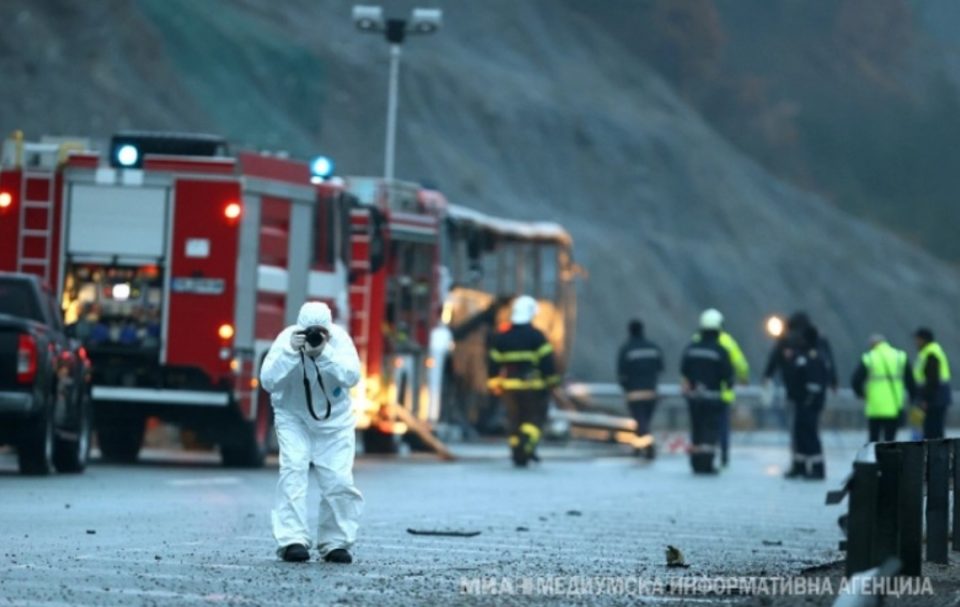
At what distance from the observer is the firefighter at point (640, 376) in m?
30.6

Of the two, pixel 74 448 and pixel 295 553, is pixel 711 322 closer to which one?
pixel 74 448

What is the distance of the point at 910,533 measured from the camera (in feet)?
35.7

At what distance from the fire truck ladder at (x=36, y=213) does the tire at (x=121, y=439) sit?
7.13ft

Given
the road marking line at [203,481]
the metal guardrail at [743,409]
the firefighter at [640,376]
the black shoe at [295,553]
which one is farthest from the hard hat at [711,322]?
the black shoe at [295,553]

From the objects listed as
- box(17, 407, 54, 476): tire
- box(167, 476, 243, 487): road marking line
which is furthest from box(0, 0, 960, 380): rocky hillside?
box(17, 407, 54, 476): tire

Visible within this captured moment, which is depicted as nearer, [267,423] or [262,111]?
[267,423]

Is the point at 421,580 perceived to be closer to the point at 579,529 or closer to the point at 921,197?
the point at 579,529

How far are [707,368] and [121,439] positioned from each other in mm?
6532

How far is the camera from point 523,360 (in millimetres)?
27016

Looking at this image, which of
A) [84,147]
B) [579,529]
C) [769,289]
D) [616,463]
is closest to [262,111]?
[769,289]

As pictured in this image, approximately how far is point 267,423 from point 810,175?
7073 centimetres

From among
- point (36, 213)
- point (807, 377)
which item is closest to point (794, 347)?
point (807, 377)

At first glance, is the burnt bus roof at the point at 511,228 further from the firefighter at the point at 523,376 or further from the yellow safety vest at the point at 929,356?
the yellow safety vest at the point at 929,356

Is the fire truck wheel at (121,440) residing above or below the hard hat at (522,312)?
below
